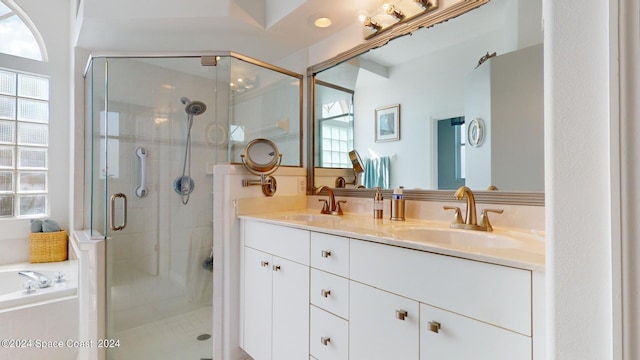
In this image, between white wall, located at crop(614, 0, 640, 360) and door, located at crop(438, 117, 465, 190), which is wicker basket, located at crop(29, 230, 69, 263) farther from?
white wall, located at crop(614, 0, 640, 360)

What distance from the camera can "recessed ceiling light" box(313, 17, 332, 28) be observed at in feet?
6.32

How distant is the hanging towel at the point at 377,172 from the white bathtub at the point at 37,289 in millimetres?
2113

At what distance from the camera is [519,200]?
1247mm

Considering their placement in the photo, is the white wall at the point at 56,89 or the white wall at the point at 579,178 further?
the white wall at the point at 56,89

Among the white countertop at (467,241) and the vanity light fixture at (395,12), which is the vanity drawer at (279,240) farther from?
the vanity light fixture at (395,12)

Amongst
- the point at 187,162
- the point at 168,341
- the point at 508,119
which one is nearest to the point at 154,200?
the point at 187,162

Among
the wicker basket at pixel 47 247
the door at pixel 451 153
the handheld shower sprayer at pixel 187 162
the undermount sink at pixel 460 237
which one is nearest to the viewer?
the undermount sink at pixel 460 237

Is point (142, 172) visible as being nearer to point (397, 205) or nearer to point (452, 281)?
point (397, 205)

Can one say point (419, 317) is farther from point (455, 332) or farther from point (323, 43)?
point (323, 43)

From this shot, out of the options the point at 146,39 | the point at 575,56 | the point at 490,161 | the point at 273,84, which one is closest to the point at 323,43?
the point at 273,84

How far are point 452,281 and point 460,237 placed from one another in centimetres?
43

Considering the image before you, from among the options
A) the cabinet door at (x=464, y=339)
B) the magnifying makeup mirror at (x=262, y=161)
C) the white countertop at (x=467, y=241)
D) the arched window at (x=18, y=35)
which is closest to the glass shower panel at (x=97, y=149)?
the arched window at (x=18, y=35)

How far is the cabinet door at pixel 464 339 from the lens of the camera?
73 cm

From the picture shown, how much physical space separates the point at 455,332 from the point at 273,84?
1.97 meters
